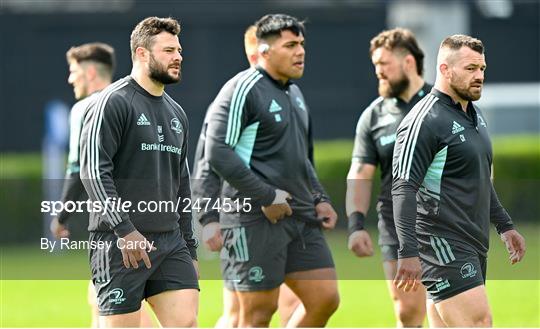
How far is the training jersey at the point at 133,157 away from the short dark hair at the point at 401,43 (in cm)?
231

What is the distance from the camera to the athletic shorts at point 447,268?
8.55 metres

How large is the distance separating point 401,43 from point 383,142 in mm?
749

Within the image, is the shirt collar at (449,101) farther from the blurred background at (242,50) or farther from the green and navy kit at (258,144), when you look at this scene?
the blurred background at (242,50)

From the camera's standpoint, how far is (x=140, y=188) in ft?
27.9

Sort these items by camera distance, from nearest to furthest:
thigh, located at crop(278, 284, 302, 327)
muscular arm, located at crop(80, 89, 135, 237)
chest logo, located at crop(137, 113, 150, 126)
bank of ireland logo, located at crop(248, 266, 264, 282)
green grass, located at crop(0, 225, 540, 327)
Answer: muscular arm, located at crop(80, 89, 135, 237) → chest logo, located at crop(137, 113, 150, 126) → bank of ireland logo, located at crop(248, 266, 264, 282) → thigh, located at crop(278, 284, 302, 327) → green grass, located at crop(0, 225, 540, 327)

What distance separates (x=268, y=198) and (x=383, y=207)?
3.38 ft

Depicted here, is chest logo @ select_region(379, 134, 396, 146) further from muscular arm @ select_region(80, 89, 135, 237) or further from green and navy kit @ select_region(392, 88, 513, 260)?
muscular arm @ select_region(80, 89, 135, 237)

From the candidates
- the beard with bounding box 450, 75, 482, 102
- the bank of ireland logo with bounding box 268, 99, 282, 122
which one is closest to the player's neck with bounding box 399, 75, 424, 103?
the bank of ireland logo with bounding box 268, 99, 282, 122

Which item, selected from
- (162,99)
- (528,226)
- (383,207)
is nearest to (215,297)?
(528,226)

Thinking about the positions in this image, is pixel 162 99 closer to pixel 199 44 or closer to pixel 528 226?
pixel 528 226

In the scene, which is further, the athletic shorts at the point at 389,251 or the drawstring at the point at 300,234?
the athletic shorts at the point at 389,251

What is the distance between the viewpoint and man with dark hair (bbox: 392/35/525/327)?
8500 mm

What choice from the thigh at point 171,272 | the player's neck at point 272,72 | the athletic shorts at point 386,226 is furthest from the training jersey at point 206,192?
the thigh at point 171,272

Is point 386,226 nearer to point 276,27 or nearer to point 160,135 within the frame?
point 276,27
